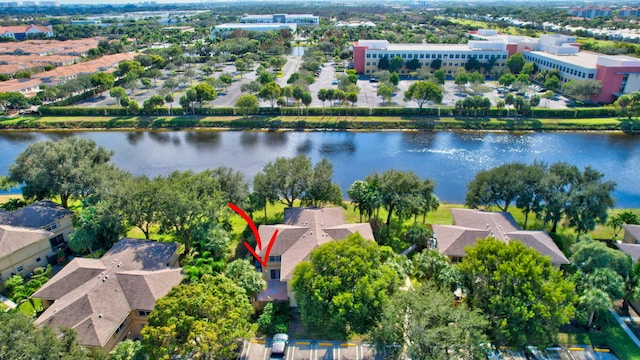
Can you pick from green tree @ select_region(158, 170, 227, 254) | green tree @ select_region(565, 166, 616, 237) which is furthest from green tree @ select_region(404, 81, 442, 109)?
green tree @ select_region(158, 170, 227, 254)

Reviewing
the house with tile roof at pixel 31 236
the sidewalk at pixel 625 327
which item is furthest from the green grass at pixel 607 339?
the house with tile roof at pixel 31 236

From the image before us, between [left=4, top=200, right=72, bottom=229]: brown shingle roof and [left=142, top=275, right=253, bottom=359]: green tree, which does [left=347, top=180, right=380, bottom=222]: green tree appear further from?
[left=4, top=200, right=72, bottom=229]: brown shingle roof

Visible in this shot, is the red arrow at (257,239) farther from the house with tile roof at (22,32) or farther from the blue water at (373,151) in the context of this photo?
the house with tile roof at (22,32)

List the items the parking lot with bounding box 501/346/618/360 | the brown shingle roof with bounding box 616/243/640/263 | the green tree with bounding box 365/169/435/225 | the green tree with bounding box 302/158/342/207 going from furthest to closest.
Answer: the green tree with bounding box 302/158/342/207
the green tree with bounding box 365/169/435/225
the brown shingle roof with bounding box 616/243/640/263
the parking lot with bounding box 501/346/618/360

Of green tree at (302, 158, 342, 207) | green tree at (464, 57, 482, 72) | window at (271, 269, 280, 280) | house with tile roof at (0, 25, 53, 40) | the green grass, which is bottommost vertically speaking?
the green grass

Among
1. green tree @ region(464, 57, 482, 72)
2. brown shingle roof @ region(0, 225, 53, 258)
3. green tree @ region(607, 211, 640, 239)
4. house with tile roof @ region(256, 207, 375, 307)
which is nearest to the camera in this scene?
house with tile roof @ region(256, 207, 375, 307)

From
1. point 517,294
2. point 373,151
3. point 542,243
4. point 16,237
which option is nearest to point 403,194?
point 542,243

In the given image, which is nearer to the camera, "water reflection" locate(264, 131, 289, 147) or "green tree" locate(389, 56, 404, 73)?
"water reflection" locate(264, 131, 289, 147)
